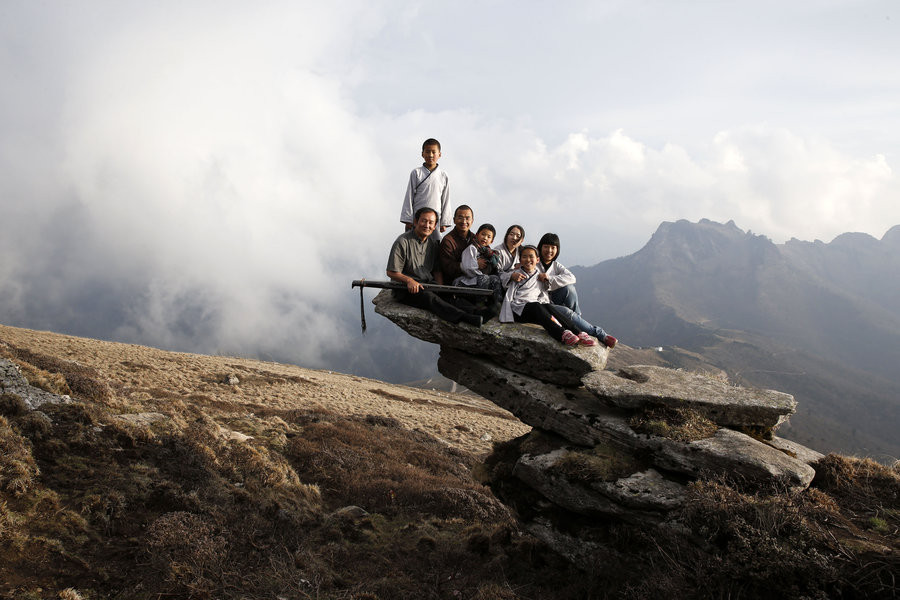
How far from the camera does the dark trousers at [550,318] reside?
36.4ft

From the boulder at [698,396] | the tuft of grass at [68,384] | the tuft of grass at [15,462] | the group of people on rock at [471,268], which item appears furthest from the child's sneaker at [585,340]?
the tuft of grass at [68,384]

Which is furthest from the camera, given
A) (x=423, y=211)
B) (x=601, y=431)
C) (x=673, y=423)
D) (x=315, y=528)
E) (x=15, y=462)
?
(x=315, y=528)

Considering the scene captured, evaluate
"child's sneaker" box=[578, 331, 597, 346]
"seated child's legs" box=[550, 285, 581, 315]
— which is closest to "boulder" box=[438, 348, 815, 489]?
"child's sneaker" box=[578, 331, 597, 346]

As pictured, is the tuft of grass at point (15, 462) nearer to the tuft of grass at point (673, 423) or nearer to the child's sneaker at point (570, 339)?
the child's sneaker at point (570, 339)

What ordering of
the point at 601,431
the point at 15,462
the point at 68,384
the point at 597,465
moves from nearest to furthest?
the point at 15,462 → the point at 597,465 → the point at 601,431 → the point at 68,384

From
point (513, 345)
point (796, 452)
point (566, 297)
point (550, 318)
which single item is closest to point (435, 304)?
point (513, 345)

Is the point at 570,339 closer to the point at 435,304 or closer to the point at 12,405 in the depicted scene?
the point at 435,304

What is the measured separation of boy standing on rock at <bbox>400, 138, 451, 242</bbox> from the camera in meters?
12.0

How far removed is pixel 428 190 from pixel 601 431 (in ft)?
26.1

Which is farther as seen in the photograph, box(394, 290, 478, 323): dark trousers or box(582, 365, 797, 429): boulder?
box(394, 290, 478, 323): dark trousers

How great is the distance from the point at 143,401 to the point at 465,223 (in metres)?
15.2

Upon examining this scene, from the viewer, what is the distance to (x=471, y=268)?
38.8 feet

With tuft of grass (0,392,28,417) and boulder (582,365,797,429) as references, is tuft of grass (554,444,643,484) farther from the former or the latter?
tuft of grass (0,392,28,417)

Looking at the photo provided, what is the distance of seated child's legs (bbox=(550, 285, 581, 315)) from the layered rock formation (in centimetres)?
122
